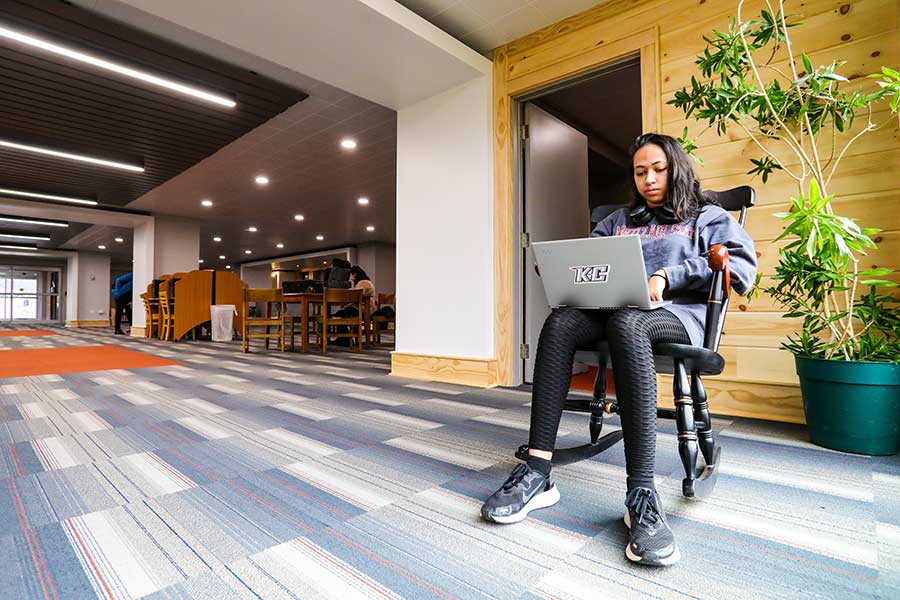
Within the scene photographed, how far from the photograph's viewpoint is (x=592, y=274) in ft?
4.02

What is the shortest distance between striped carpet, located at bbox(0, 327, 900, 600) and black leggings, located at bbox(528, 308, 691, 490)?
0.66ft

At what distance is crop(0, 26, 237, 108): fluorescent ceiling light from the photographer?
3363 mm

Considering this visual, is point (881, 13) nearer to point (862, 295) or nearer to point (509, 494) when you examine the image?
point (862, 295)

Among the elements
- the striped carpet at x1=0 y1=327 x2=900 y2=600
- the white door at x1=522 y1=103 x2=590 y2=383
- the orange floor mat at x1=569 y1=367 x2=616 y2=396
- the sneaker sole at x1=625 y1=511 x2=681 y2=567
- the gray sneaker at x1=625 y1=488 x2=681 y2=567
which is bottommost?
the orange floor mat at x1=569 y1=367 x2=616 y2=396

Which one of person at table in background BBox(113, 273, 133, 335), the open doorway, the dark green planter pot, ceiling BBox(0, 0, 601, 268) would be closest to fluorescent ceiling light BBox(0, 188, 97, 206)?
ceiling BBox(0, 0, 601, 268)

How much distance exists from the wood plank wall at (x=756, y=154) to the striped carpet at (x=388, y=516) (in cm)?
28

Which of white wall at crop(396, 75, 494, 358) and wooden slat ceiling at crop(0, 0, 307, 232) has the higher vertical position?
wooden slat ceiling at crop(0, 0, 307, 232)

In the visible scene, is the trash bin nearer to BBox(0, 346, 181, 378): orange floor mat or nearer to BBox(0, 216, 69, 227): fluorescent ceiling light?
BBox(0, 346, 181, 378): orange floor mat

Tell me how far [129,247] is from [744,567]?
59.6 feet

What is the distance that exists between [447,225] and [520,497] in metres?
2.59

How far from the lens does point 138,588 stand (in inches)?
34.3

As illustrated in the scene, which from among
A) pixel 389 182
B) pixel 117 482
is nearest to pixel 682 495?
pixel 117 482

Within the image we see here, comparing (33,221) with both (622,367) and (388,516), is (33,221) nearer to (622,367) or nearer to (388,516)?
(388,516)

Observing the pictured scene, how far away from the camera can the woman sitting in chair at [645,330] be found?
1.07 m
